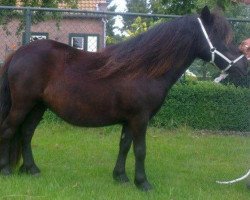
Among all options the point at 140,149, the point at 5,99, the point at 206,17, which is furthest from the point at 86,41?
the point at 140,149

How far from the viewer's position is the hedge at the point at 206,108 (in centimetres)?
966

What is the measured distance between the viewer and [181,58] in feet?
17.5

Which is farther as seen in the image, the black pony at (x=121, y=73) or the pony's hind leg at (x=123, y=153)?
the pony's hind leg at (x=123, y=153)

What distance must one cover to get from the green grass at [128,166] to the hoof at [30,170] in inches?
3.0

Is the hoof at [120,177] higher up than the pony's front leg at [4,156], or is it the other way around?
the pony's front leg at [4,156]

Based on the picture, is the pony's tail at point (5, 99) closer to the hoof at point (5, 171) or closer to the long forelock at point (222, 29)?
the hoof at point (5, 171)

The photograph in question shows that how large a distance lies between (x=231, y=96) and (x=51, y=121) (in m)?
3.69

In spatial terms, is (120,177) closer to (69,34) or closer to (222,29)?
(222,29)

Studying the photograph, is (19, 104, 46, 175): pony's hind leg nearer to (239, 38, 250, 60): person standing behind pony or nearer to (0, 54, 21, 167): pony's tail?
(0, 54, 21, 167): pony's tail

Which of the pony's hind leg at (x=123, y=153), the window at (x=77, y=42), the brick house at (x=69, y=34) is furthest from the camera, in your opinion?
the window at (x=77, y=42)

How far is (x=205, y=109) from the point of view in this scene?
9.72 m

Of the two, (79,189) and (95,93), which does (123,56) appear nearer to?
(95,93)

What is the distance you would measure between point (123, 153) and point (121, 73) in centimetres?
103

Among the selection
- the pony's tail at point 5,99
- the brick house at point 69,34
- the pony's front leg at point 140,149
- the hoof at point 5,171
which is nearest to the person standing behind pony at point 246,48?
the pony's front leg at point 140,149
